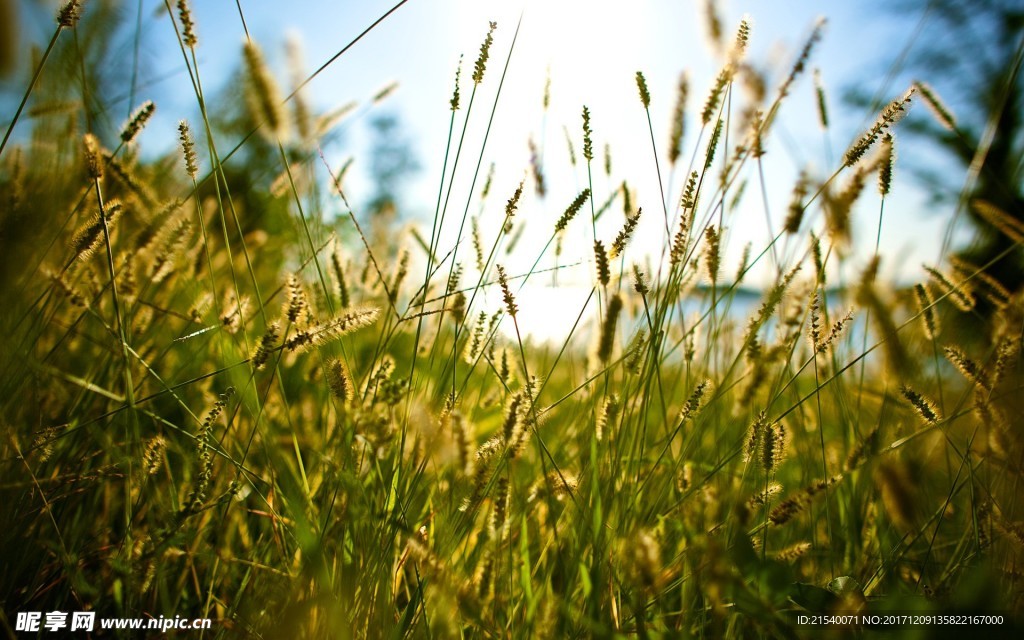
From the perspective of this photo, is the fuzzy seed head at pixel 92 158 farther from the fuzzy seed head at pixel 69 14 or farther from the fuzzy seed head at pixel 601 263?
the fuzzy seed head at pixel 601 263

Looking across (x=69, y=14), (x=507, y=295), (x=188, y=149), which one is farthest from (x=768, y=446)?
(x=69, y=14)

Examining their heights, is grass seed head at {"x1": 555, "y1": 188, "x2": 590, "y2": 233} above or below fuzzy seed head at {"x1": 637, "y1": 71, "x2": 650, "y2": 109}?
below

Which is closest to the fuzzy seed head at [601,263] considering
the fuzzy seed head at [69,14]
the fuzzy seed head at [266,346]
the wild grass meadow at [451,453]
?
the wild grass meadow at [451,453]

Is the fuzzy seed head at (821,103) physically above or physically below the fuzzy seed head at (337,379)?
above

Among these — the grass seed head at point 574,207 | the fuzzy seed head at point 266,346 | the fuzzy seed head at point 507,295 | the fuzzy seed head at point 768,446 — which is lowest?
the fuzzy seed head at point 768,446

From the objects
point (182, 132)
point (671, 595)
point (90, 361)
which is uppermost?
point (182, 132)

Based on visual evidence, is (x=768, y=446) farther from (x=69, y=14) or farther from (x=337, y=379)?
(x=69, y=14)

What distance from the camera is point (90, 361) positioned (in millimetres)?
1256

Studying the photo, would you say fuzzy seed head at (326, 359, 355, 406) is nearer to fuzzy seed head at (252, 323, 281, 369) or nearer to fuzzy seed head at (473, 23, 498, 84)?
fuzzy seed head at (252, 323, 281, 369)

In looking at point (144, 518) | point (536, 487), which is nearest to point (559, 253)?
point (536, 487)

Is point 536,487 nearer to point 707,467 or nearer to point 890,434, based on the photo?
point 707,467

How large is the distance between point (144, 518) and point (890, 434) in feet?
4.62

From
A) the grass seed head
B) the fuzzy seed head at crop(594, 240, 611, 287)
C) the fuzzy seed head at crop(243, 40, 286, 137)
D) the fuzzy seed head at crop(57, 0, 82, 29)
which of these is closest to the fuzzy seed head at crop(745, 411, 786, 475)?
the fuzzy seed head at crop(594, 240, 611, 287)

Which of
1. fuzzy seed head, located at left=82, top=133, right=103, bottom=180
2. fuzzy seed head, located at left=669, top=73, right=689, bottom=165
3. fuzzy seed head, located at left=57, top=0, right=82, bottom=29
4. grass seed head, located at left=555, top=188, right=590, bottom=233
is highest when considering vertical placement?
fuzzy seed head, located at left=57, top=0, right=82, bottom=29
